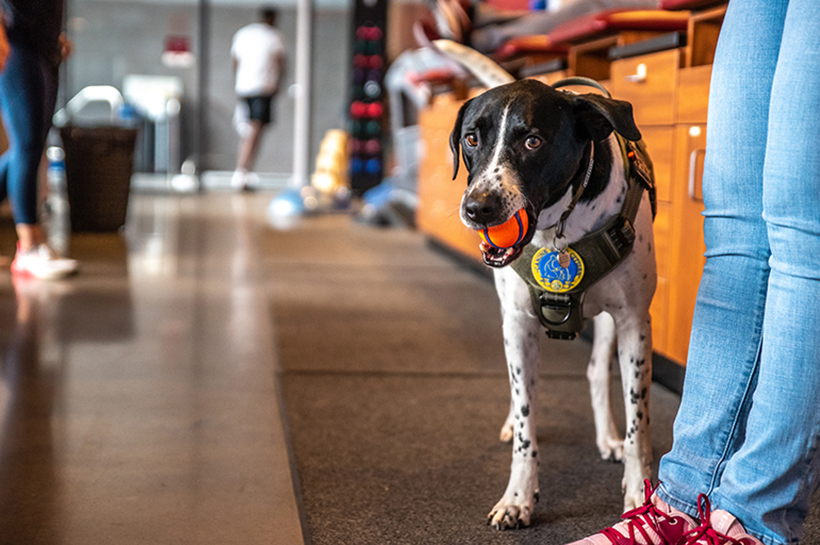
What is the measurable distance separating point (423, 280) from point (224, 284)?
1028 millimetres

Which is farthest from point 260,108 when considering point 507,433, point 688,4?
point 507,433

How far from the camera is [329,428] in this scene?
76.6 inches

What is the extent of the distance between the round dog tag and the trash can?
437 cm

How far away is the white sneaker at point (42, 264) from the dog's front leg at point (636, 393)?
9.58 feet

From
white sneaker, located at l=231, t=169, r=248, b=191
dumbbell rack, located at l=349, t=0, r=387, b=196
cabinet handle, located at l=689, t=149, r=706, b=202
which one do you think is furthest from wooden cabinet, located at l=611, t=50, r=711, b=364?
white sneaker, located at l=231, t=169, r=248, b=191

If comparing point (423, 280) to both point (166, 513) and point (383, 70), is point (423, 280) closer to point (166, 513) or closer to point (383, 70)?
point (166, 513)

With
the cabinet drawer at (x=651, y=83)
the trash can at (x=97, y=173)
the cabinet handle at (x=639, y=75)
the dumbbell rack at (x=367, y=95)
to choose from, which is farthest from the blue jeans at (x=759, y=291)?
the dumbbell rack at (x=367, y=95)

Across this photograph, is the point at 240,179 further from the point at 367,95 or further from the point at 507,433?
the point at 507,433

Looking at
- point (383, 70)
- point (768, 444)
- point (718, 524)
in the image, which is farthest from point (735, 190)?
point (383, 70)

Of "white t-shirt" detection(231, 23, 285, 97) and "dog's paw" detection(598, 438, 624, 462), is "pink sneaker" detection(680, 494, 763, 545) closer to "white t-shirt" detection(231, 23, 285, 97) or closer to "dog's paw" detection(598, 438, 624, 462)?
"dog's paw" detection(598, 438, 624, 462)

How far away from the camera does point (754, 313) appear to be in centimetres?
110

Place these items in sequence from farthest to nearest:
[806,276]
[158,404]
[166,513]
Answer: [158,404] < [166,513] < [806,276]

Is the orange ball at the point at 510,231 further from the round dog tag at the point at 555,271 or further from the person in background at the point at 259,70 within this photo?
the person in background at the point at 259,70

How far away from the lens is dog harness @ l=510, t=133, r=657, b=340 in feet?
4.55
